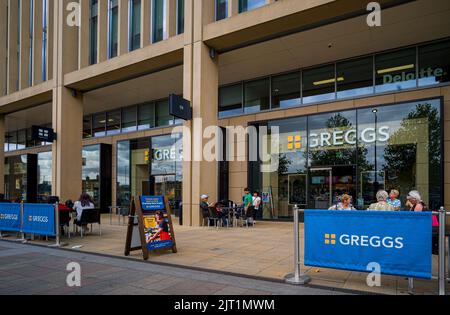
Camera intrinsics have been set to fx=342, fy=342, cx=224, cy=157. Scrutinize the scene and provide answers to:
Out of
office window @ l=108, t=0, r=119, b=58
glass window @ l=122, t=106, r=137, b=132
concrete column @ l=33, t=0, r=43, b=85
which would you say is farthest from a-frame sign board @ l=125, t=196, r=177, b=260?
concrete column @ l=33, t=0, r=43, b=85

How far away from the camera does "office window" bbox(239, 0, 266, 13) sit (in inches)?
533

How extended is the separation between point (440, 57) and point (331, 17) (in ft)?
16.3

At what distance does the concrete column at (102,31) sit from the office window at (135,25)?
5.68 feet

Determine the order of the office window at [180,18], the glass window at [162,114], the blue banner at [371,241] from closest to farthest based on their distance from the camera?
1. the blue banner at [371,241]
2. the office window at [180,18]
3. the glass window at [162,114]

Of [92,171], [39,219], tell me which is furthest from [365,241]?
[92,171]

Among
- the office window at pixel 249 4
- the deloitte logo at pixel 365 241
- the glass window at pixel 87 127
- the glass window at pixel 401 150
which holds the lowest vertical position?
the deloitte logo at pixel 365 241

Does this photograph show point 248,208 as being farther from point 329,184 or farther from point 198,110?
point 198,110

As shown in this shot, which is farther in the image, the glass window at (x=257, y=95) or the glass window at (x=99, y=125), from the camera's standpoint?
the glass window at (x=99, y=125)

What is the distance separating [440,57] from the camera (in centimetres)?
1322

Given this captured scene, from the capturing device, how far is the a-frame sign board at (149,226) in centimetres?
764

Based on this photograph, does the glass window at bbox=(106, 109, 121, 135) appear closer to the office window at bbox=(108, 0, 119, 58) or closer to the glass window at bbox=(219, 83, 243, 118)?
the office window at bbox=(108, 0, 119, 58)

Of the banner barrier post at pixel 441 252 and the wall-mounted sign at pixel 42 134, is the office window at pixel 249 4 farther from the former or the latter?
the wall-mounted sign at pixel 42 134

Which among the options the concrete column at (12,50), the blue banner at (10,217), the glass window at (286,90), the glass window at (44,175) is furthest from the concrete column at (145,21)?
the glass window at (44,175)
